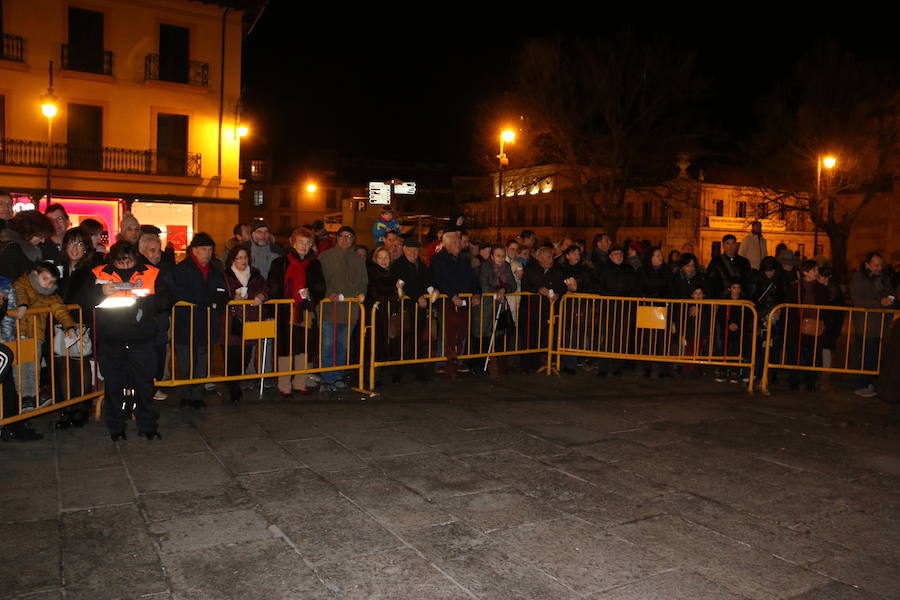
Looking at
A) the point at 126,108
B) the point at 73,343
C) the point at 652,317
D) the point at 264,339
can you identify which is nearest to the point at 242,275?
the point at 264,339

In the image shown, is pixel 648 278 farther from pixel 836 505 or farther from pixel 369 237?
pixel 369 237

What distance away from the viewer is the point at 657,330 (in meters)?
10.8

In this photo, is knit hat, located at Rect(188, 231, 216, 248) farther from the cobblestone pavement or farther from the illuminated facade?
the illuminated facade

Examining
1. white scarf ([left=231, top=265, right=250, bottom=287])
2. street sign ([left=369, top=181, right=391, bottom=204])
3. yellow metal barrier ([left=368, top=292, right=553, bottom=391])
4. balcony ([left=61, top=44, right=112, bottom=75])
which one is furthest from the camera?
balcony ([left=61, top=44, right=112, bottom=75])

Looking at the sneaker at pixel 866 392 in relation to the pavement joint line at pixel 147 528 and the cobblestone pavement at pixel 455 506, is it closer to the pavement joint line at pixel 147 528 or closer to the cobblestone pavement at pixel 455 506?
the cobblestone pavement at pixel 455 506

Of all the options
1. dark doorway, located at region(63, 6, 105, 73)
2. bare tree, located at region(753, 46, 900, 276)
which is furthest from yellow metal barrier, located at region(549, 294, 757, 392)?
bare tree, located at region(753, 46, 900, 276)

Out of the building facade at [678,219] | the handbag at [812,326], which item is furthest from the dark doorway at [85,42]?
the building facade at [678,219]

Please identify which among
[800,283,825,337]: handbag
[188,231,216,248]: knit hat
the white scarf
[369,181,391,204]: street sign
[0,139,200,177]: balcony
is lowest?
[800,283,825,337]: handbag

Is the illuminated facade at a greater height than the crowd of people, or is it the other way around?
the illuminated facade

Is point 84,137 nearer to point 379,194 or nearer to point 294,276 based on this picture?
point 379,194

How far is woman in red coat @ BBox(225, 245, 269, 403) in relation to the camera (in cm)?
844

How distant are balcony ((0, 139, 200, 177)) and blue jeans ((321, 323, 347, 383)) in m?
19.0

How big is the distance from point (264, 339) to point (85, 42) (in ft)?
72.0

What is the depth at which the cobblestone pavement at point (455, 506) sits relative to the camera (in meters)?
4.11
